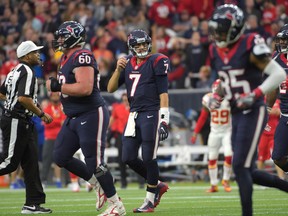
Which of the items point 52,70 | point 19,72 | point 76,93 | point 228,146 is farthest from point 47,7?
point 76,93

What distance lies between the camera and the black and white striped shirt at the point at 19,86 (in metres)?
9.93

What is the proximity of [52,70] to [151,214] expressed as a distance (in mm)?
11110

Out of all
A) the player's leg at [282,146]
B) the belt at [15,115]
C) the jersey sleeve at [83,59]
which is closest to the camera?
the jersey sleeve at [83,59]

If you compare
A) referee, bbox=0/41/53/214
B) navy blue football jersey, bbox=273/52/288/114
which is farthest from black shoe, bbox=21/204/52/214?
navy blue football jersey, bbox=273/52/288/114

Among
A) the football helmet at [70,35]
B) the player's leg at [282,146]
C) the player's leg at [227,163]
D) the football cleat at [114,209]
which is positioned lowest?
the player's leg at [227,163]

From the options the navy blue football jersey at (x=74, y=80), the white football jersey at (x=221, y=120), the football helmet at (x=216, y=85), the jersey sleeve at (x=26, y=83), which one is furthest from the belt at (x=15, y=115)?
the white football jersey at (x=221, y=120)

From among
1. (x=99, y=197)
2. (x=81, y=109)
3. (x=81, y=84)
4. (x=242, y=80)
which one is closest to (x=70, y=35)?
(x=81, y=84)

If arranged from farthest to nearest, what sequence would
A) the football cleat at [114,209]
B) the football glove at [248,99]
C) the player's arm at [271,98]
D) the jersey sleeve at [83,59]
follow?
the player's arm at [271,98] < the football cleat at [114,209] < the jersey sleeve at [83,59] < the football glove at [248,99]

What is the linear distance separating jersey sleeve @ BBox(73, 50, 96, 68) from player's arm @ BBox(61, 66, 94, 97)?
0.14 ft

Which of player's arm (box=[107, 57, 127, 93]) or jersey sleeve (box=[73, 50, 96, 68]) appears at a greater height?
jersey sleeve (box=[73, 50, 96, 68])

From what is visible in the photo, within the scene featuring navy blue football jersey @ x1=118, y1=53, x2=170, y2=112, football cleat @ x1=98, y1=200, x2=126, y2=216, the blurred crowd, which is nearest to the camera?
football cleat @ x1=98, y1=200, x2=126, y2=216

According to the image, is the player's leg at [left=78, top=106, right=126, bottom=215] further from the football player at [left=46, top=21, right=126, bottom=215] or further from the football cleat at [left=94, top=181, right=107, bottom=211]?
the football cleat at [left=94, top=181, right=107, bottom=211]

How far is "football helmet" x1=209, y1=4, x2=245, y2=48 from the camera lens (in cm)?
750

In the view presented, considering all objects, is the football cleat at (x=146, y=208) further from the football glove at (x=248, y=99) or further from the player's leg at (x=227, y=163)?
the player's leg at (x=227, y=163)
